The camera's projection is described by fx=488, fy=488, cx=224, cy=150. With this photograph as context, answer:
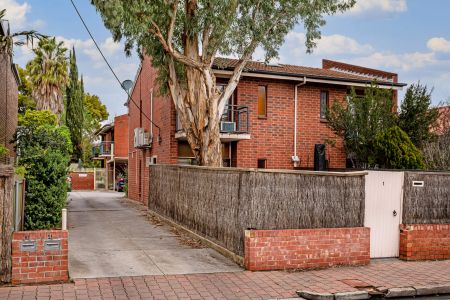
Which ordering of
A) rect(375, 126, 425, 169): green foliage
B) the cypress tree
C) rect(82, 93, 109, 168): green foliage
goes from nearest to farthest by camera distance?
rect(375, 126, 425, 169): green foliage
the cypress tree
rect(82, 93, 109, 168): green foliage

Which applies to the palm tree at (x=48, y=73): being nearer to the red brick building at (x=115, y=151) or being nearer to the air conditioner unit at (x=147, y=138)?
the red brick building at (x=115, y=151)

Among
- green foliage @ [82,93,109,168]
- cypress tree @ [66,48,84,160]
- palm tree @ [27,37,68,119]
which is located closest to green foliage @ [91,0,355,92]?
palm tree @ [27,37,68,119]

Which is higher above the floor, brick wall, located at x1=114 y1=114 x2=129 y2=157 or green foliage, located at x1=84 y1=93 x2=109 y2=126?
green foliage, located at x1=84 y1=93 x2=109 y2=126

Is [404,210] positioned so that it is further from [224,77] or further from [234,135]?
[224,77]

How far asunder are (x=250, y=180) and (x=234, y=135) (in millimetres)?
7934

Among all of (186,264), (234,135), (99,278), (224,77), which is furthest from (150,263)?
(224,77)

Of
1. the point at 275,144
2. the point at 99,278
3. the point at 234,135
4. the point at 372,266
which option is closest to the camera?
the point at 99,278

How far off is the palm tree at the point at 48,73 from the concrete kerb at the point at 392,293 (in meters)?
29.3

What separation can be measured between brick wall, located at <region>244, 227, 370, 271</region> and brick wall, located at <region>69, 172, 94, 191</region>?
39.5m

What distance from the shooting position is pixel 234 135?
1758 cm

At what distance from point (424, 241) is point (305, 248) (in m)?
3.18

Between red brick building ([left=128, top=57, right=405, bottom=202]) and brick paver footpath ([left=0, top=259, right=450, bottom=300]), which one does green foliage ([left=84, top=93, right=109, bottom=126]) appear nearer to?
red brick building ([left=128, top=57, right=405, bottom=202])

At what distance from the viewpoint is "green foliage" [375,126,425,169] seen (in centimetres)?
1432

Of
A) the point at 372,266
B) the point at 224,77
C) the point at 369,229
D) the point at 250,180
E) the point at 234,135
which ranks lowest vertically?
the point at 372,266
